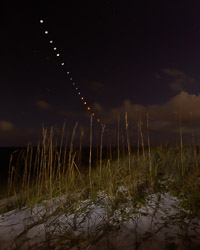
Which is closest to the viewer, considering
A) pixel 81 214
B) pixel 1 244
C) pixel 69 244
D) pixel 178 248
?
pixel 178 248

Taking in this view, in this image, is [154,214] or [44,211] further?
[44,211]

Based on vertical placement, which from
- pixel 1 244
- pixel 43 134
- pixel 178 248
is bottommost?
pixel 1 244

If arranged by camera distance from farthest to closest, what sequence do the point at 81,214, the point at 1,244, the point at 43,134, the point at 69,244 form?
the point at 43,134
the point at 81,214
the point at 1,244
the point at 69,244

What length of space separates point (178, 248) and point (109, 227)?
0.69m

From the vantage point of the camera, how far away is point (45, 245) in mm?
1905

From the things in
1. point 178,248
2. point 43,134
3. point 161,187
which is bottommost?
point 178,248

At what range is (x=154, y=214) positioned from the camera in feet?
7.22

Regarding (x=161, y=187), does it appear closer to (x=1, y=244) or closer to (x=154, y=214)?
(x=154, y=214)

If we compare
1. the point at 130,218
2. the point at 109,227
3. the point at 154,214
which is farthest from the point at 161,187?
the point at 109,227

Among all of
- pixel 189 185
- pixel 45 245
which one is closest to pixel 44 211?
pixel 45 245

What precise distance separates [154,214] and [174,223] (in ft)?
0.78

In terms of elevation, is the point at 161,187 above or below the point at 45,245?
above

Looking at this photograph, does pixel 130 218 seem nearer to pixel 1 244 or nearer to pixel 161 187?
pixel 161 187

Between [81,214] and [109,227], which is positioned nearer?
A: [109,227]
